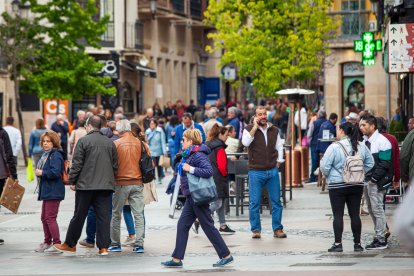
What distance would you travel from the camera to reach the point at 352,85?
55.0m

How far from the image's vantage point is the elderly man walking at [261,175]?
17.5 m

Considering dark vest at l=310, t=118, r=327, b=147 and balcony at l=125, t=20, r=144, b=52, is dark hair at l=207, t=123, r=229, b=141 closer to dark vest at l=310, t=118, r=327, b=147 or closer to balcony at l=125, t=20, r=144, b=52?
dark vest at l=310, t=118, r=327, b=147

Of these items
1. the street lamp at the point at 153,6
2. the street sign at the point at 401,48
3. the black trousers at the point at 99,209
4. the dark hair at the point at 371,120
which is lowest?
the black trousers at the point at 99,209

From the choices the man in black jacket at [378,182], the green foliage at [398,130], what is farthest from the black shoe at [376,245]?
the green foliage at [398,130]

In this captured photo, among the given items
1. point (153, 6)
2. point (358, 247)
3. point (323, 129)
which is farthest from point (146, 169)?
point (153, 6)

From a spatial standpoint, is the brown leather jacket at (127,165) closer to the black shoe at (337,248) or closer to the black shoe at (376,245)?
the black shoe at (337,248)

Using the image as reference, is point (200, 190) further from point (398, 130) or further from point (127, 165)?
point (398, 130)

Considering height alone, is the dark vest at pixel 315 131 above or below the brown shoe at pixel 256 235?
above

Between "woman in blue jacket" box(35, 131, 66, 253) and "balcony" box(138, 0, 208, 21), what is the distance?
1749 inches

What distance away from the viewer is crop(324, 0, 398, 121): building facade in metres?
52.5

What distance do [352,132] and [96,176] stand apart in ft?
10.5

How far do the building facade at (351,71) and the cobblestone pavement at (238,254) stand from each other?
31245 millimetres

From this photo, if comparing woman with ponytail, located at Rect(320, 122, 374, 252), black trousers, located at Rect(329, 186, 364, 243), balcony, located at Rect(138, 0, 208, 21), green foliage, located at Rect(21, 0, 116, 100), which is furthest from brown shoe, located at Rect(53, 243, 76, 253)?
balcony, located at Rect(138, 0, 208, 21)

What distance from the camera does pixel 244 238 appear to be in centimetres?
1786
